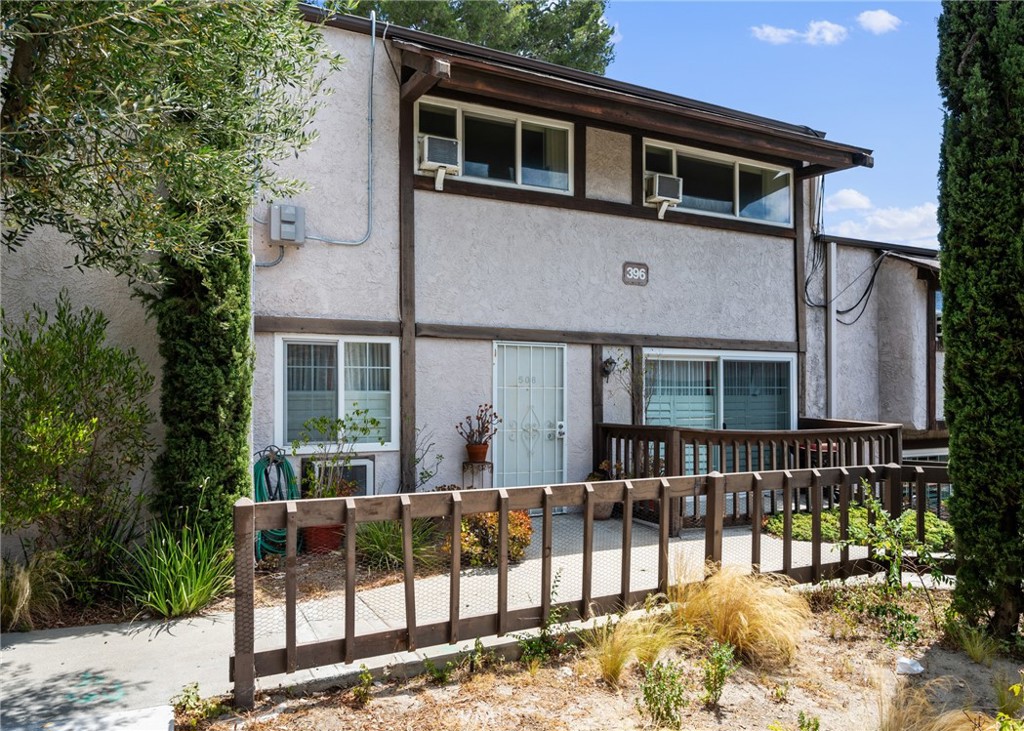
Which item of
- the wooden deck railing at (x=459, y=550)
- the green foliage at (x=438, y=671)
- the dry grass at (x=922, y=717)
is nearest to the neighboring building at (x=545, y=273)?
the wooden deck railing at (x=459, y=550)

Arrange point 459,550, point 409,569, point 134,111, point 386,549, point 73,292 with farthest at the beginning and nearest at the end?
point 386,549
point 73,292
point 459,550
point 409,569
point 134,111

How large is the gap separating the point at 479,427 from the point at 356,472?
4.97 ft

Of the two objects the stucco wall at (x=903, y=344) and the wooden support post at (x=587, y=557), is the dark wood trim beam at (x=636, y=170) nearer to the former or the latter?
the stucco wall at (x=903, y=344)

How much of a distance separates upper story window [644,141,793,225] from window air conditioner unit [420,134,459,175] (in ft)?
9.43

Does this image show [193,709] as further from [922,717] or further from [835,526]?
[835,526]

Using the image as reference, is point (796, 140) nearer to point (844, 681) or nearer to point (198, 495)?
point (844, 681)

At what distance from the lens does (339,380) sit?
755 centimetres

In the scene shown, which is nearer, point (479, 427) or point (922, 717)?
point (922, 717)

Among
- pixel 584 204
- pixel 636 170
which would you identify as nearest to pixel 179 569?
pixel 584 204

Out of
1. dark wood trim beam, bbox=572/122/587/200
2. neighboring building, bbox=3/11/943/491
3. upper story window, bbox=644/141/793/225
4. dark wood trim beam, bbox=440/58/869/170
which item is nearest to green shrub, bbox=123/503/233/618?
neighboring building, bbox=3/11/943/491

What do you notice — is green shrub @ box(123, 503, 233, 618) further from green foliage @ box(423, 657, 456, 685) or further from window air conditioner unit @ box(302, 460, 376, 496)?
green foliage @ box(423, 657, 456, 685)

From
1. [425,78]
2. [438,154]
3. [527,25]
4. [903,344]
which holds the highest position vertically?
[527,25]

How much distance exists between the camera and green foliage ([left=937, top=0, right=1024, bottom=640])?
454 cm

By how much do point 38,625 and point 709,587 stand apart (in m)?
4.65
